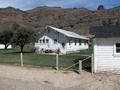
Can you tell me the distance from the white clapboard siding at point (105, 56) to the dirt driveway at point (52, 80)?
114 cm

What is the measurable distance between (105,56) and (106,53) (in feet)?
0.74

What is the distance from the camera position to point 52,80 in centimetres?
1734

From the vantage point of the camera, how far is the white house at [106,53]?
1997 cm

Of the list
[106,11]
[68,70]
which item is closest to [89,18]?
[106,11]

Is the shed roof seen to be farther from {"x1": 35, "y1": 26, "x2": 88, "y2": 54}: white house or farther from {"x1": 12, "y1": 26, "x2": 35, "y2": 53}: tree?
{"x1": 12, "y1": 26, "x2": 35, "y2": 53}: tree

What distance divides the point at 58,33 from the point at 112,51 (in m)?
26.9

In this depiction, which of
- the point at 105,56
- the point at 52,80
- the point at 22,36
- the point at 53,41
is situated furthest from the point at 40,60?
the point at 22,36

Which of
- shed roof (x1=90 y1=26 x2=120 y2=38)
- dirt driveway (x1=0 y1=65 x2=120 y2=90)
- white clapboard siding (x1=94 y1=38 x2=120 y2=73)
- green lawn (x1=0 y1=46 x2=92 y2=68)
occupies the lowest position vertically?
dirt driveway (x1=0 y1=65 x2=120 y2=90)

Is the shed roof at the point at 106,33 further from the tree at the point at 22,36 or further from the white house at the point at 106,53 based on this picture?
the tree at the point at 22,36

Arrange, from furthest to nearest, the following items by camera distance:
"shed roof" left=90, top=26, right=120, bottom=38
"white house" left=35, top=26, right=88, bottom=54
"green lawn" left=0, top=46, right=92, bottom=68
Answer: "white house" left=35, top=26, right=88, bottom=54 → "green lawn" left=0, top=46, right=92, bottom=68 → "shed roof" left=90, top=26, right=120, bottom=38

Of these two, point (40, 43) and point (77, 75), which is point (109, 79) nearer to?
point (77, 75)

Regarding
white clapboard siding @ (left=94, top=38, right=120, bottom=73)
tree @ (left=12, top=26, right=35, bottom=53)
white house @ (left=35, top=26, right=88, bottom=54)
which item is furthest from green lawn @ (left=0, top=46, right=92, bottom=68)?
tree @ (left=12, top=26, right=35, bottom=53)

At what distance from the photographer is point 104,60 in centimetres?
2014

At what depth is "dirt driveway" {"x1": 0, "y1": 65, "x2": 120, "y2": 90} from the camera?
15.1m
